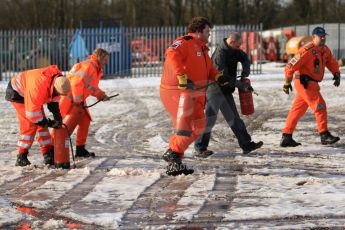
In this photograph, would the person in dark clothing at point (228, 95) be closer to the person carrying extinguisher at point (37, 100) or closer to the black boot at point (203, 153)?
the black boot at point (203, 153)

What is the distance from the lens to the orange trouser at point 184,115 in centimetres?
762

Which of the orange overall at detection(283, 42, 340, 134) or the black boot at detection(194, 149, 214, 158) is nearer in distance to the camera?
the black boot at detection(194, 149, 214, 158)

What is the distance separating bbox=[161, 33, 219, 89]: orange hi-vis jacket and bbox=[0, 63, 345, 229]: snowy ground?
100 cm

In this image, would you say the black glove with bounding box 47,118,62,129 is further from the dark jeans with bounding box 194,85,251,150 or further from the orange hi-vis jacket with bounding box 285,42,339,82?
the orange hi-vis jacket with bounding box 285,42,339,82

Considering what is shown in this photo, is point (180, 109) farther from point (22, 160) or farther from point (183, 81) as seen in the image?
point (22, 160)

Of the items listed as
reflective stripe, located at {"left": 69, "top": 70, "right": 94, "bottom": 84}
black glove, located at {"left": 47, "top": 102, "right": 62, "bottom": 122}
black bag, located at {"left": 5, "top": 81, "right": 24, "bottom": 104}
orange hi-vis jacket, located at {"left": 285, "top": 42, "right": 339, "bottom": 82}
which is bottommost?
black glove, located at {"left": 47, "top": 102, "right": 62, "bottom": 122}

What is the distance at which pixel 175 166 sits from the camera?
7551mm

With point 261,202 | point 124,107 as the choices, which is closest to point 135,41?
point 124,107

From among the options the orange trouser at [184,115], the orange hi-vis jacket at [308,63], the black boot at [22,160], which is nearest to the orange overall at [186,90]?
the orange trouser at [184,115]

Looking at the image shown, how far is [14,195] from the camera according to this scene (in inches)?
267

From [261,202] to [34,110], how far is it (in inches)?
115

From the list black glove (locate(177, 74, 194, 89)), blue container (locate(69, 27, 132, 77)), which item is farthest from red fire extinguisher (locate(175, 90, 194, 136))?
blue container (locate(69, 27, 132, 77))

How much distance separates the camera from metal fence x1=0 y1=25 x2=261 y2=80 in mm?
26484

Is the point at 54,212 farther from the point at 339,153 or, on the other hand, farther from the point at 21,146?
the point at 339,153
